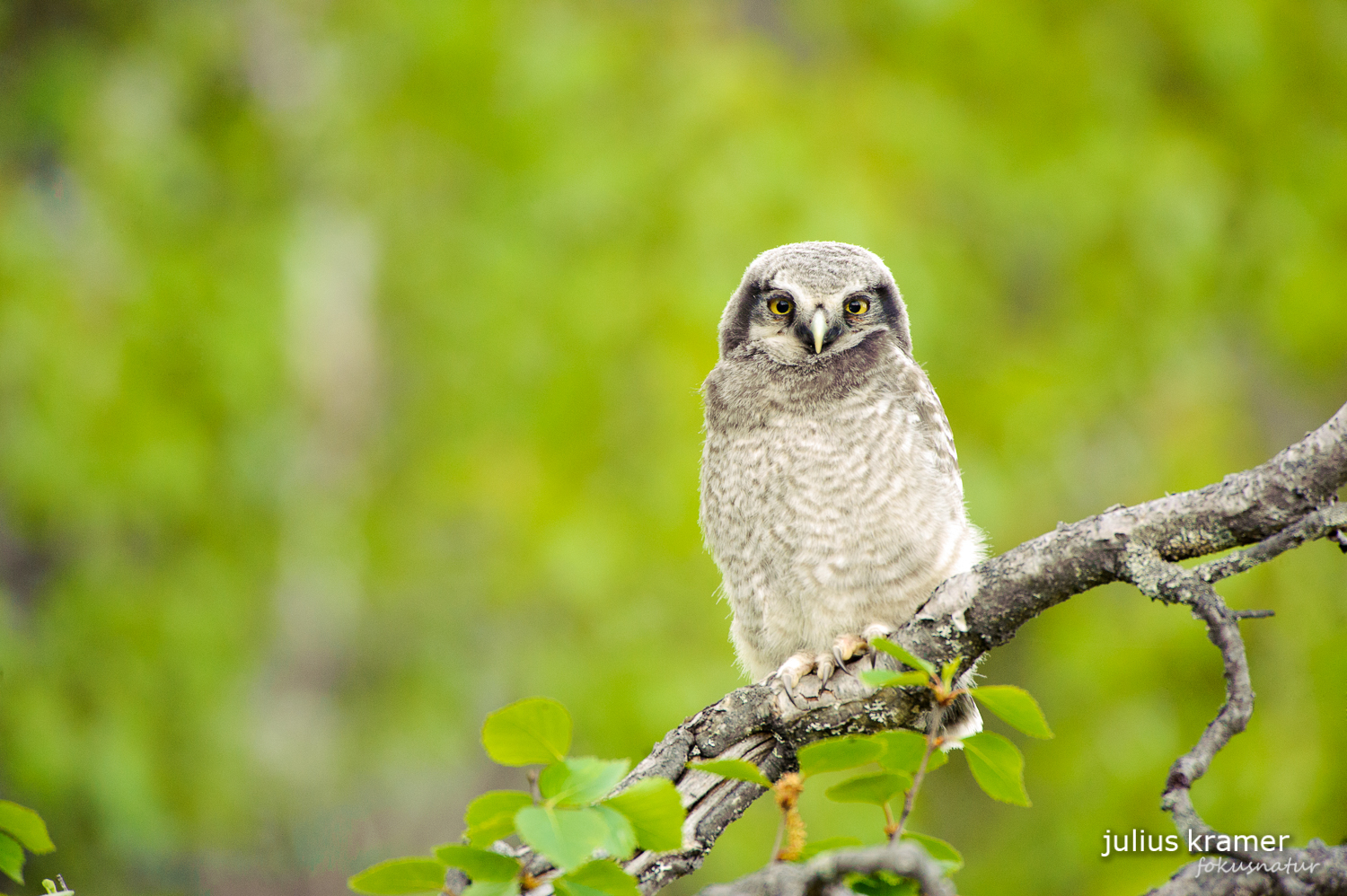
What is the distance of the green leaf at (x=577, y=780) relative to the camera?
3.71 feet

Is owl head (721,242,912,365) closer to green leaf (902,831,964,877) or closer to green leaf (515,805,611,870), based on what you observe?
green leaf (902,831,964,877)

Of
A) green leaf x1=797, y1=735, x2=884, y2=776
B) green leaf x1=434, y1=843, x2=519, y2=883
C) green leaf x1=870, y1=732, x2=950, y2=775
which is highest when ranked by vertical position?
green leaf x1=870, y1=732, x2=950, y2=775

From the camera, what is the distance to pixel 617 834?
1.12 metres

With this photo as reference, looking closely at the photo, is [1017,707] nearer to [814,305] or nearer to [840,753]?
[840,753]

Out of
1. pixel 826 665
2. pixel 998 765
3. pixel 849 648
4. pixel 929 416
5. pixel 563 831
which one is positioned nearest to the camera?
pixel 563 831

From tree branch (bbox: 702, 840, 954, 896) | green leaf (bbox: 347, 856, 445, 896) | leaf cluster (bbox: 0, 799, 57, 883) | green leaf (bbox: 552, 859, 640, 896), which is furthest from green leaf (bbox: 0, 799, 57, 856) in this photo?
tree branch (bbox: 702, 840, 954, 896)

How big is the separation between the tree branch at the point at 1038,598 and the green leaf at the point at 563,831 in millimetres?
393

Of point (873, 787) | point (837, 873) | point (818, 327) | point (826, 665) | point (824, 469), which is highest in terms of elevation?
point (818, 327)

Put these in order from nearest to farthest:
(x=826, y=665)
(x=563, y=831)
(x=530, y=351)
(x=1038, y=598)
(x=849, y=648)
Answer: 1. (x=563, y=831)
2. (x=1038, y=598)
3. (x=826, y=665)
4. (x=849, y=648)
5. (x=530, y=351)

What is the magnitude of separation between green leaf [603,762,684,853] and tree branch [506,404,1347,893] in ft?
1.10

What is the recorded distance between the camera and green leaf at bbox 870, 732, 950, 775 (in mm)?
1271

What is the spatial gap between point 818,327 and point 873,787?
1.52 m

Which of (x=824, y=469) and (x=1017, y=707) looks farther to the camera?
(x=824, y=469)

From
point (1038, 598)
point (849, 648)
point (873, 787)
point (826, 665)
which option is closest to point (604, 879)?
point (873, 787)
